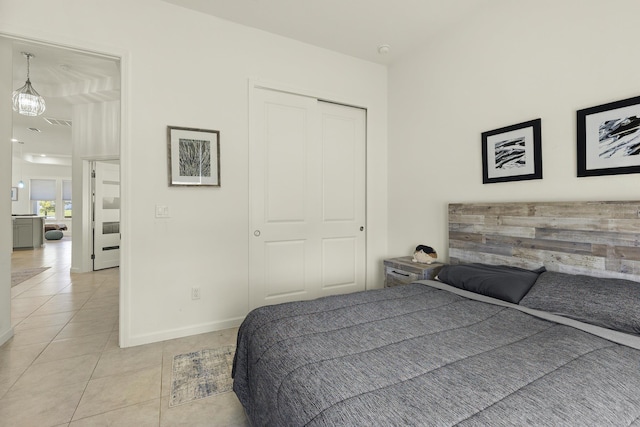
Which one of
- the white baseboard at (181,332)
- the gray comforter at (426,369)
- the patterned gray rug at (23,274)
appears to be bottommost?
the white baseboard at (181,332)

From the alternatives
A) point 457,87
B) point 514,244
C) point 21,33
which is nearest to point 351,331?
point 514,244

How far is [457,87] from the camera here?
2.75 meters

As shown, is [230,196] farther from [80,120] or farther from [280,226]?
[80,120]

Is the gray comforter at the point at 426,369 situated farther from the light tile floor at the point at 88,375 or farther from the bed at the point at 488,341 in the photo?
the light tile floor at the point at 88,375

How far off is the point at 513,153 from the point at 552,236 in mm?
694

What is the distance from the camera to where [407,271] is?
8.98 feet

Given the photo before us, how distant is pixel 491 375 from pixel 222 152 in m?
2.53

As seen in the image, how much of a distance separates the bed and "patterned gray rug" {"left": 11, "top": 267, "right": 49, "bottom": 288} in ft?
16.2

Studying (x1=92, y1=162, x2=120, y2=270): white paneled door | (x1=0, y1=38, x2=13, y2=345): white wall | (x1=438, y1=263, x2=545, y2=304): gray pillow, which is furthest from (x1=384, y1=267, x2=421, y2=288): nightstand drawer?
(x1=92, y1=162, x2=120, y2=270): white paneled door

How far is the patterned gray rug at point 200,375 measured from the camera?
71.8 inches

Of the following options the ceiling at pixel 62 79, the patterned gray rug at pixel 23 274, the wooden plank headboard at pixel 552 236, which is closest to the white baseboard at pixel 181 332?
the wooden plank headboard at pixel 552 236

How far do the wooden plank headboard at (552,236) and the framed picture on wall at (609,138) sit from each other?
0.79 feet

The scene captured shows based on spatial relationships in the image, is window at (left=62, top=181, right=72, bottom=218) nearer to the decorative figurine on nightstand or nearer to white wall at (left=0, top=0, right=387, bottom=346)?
white wall at (left=0, top=0, right=387, bottom=346)

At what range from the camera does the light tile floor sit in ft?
5.32
